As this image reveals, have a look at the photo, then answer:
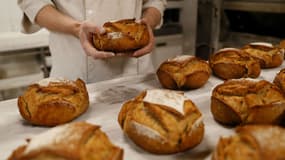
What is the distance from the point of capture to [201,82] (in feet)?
3.45

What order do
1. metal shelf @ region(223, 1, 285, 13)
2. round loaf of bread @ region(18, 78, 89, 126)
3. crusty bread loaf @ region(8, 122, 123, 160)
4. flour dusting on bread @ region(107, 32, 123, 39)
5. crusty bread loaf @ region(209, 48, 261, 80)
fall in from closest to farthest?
1. crusty bread loaf @ region(8, 122, 123, 160)
2. round loaf of bread @ region(18, 78, 89, 126)
3. flour dusting on bread @ region(107, 32, 123, 39)
4. crusty bread loaf @ region(209, 48, 261, 80)
5. metal shelf @ region(223, 1, 285, 13)

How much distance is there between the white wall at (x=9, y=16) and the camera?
2108 millimetres

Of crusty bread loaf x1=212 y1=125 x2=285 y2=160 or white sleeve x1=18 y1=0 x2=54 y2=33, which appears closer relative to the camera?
crusty bread loaf x1=212 y1=125 x2=285 y2=160

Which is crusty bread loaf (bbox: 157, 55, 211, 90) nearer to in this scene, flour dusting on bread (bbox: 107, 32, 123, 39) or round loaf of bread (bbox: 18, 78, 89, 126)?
flour dusting on bread (bbox: 107, 32, 123, 39)

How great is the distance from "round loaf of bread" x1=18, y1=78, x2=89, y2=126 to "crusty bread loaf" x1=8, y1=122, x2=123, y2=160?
207 millimetres

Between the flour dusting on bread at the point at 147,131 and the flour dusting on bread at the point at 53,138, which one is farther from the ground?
the flour dusting on bread at the point at 53,138

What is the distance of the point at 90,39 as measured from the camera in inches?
41.1

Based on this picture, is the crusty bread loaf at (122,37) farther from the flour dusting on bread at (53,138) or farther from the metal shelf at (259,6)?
the metal shelf at (259,6)

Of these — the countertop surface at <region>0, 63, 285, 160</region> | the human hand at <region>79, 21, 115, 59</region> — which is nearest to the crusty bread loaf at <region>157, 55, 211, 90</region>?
the countertop surface at <region>0, 63, 285, 160</region>

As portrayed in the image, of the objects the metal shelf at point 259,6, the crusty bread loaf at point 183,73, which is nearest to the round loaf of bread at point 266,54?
the crusty bread loaf at point 183,73

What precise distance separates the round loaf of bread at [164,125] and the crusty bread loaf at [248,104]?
4.5 inches

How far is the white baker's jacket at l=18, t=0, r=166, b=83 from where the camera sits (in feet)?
4.07

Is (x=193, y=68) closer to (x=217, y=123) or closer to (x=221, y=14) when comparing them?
(x=217, y=123)

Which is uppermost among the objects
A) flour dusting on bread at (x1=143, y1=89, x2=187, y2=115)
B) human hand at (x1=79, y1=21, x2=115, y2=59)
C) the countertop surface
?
human hand at (x1=79, y1=21, x2=115, y2=59)
